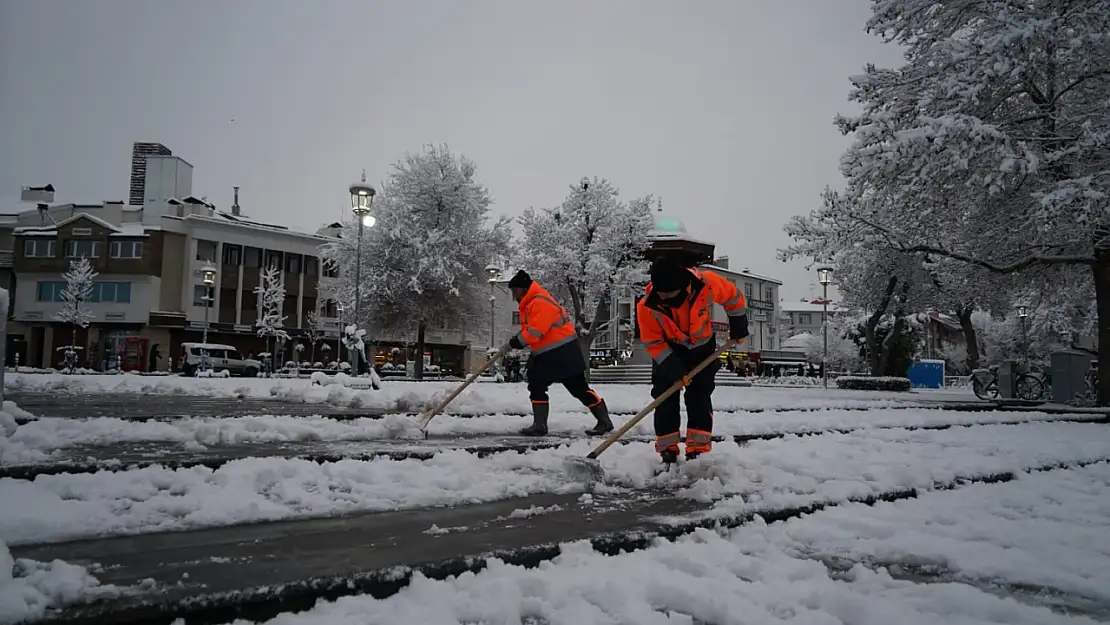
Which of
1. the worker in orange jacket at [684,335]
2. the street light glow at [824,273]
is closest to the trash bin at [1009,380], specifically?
the street light glow at [824,273]

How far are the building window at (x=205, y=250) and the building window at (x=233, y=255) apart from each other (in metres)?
0.82

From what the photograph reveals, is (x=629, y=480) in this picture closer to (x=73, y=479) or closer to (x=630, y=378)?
(x=73, y=479)

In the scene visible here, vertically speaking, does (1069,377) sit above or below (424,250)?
below

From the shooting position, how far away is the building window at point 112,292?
157 ft

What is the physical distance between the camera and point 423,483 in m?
4.35

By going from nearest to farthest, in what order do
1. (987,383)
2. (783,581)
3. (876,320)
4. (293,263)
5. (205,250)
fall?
(783,581), (987,383), (876,320), (205,250), (293,263)

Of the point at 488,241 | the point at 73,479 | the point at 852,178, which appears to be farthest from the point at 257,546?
the point at 488,241

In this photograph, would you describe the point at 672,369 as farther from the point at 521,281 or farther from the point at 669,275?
the point at 521,281

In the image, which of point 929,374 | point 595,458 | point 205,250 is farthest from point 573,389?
point 205,250

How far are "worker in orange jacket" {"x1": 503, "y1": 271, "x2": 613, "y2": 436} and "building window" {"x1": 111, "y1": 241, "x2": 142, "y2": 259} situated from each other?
50.0 meters

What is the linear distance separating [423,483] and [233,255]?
53007 millimetres

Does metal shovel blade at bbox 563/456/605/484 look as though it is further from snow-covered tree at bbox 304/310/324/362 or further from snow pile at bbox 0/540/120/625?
snow-covered tree at bbox 304/310/324/362

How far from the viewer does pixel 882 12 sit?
16266 millimetres

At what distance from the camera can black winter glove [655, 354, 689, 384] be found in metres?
5.60
